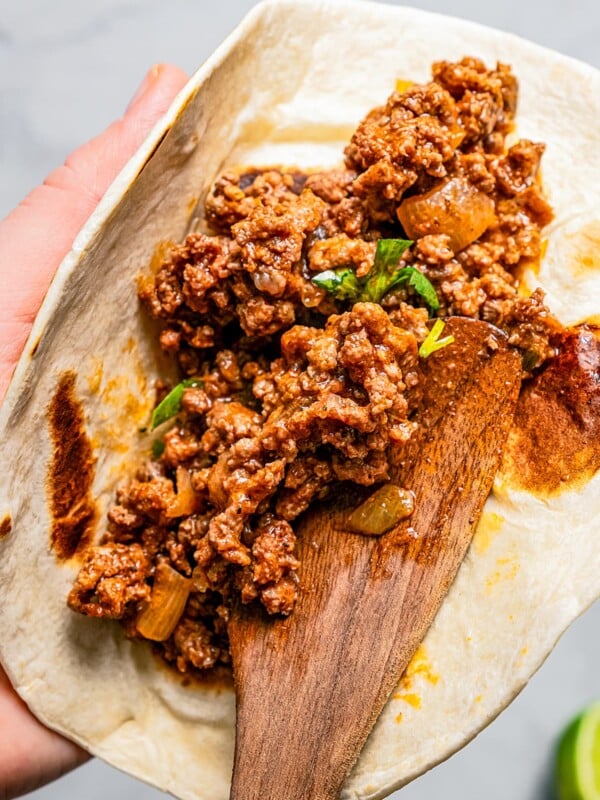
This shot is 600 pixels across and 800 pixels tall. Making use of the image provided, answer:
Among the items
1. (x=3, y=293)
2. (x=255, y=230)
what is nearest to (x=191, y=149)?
(x=255, y=230)

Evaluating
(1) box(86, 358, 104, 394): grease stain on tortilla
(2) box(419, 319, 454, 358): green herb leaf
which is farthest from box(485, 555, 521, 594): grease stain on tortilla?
(1) box(86, 358, 104, 394): grease stain on tortilla

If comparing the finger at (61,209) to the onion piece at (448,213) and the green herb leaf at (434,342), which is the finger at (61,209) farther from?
the green herb leaf at (434,342)

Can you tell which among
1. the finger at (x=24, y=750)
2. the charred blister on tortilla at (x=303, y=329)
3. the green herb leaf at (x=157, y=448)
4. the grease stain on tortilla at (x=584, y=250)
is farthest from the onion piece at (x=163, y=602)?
the grease stain on tortilla at (x=584, y=250)

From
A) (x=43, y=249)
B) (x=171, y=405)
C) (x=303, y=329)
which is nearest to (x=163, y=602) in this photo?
(x=171, y=405)

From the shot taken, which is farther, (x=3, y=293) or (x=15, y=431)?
(x=3, y=293)

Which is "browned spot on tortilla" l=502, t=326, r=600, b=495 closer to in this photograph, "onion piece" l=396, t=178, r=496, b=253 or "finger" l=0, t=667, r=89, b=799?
"onion piece" l=396, t=178, r=496, b=253

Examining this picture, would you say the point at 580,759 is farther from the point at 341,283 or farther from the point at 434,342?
the point at 341,283

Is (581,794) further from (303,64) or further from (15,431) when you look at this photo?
(303,64)
